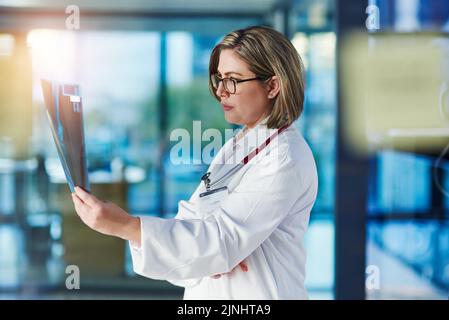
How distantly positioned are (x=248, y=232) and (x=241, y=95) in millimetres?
351

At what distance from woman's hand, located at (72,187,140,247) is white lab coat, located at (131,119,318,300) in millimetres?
28

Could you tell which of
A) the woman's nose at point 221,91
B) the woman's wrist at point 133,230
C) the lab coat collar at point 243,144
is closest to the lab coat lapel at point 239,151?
the lab coat collar at point 243,144

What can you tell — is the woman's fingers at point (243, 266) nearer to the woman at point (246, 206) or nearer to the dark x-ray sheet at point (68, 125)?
the woman at point (246, 206)

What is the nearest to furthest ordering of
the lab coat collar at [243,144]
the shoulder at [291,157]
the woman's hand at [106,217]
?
the woman's hand at [106,217] → the shoulder at [291,157] → the lab coat collar at [243,144]

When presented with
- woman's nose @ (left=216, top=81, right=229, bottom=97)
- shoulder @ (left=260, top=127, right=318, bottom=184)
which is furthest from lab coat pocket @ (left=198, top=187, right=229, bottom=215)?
woman's nose @ (left=216, top=81, right=229, bottom=97)

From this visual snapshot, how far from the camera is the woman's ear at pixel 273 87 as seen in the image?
153 cm

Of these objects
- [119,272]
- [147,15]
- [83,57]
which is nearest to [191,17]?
[147,15]

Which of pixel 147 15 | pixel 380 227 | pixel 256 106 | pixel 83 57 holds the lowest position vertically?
pixel 380 227

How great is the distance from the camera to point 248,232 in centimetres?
138

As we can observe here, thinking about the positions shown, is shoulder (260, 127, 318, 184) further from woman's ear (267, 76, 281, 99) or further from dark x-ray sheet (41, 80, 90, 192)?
dark x-ray sheet (41, 80, 90, 192)

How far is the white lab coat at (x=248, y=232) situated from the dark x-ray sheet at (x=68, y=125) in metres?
0.19

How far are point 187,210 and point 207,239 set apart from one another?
227mm
